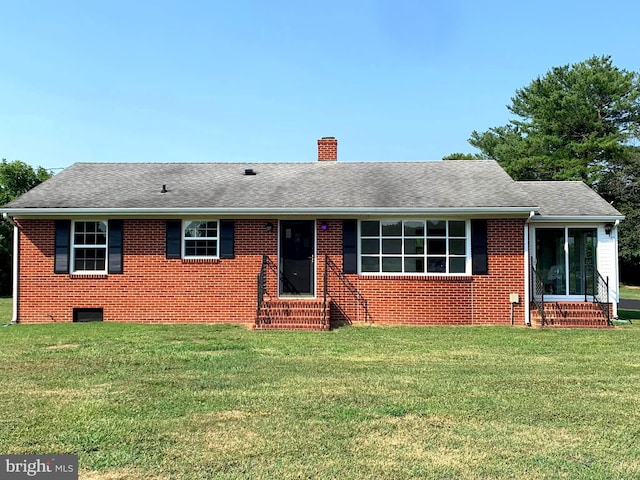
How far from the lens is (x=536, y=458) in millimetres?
3789

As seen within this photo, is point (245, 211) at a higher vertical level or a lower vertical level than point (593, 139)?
lower

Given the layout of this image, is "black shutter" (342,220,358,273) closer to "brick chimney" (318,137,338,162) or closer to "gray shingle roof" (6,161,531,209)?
"gray shingle roof" (6,161,531,209)

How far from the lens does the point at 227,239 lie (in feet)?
40.7

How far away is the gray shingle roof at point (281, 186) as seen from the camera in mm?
12328

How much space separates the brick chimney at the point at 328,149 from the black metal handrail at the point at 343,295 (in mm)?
5644

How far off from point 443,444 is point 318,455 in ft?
3.36

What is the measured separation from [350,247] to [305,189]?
220 centimetres

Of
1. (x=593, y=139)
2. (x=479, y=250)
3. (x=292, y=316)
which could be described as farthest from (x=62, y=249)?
(x=593, y=139)

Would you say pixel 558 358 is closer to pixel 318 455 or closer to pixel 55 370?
pixel 318 455

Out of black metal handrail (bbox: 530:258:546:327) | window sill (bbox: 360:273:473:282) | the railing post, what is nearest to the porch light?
black metal handrail (bbox: 530:258:546:327)

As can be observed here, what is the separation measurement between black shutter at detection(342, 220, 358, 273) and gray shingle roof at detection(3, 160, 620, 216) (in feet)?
1.85

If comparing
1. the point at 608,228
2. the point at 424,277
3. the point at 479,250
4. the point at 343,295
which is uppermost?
the point at 608,228

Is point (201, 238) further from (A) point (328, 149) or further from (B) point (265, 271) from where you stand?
(A) point (328, 149)

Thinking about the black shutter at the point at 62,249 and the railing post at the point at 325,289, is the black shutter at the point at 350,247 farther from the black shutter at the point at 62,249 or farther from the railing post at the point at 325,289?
the black shutter at the point at 62,249
